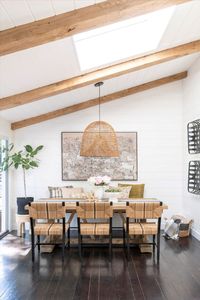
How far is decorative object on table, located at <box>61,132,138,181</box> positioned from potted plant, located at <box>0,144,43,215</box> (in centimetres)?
67

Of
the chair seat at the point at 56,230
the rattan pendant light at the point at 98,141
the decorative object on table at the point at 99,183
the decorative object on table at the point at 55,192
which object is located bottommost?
the chair seat at the point at 56,230

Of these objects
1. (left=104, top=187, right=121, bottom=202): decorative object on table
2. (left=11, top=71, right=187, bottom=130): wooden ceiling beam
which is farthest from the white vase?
(left=11, top=71, right=187, bottom=130): wooden ceiling beam

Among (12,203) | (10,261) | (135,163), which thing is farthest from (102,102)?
(10,261)

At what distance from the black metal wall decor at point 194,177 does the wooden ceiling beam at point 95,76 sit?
2.12 meters

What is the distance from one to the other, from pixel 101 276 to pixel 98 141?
8.69 feet

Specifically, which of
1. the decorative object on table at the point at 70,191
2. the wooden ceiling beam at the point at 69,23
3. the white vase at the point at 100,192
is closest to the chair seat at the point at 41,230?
the white vase at the point at 100,192

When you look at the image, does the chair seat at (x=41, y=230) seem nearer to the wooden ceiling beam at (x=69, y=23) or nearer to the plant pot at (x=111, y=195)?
the plant pot at (x=111, y=195)

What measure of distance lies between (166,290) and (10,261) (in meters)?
2.40

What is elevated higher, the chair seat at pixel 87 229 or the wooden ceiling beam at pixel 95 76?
the wooden ceiling beam at pixel 95 76

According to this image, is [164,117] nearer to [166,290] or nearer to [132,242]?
[132,242]

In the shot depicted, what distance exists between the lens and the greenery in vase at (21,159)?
604 centimetres

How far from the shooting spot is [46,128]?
6.79 metres

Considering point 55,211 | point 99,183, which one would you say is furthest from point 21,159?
point 55,211

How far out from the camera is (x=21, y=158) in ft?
20.3
